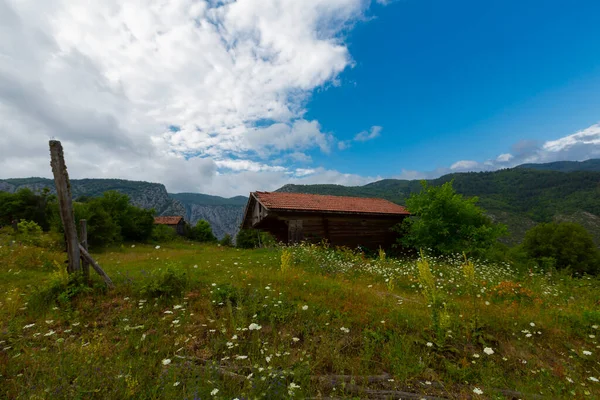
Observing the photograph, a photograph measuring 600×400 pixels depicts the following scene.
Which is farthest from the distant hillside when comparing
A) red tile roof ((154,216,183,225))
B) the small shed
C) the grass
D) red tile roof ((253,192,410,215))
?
red tile roof ((154,216,183,225))

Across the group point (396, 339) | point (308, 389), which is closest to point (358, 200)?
point (396, 339)

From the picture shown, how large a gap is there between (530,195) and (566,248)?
111 metres

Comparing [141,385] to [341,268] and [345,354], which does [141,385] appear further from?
[341,268]

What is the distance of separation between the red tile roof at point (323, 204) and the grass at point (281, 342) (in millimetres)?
8685

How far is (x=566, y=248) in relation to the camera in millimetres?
17297

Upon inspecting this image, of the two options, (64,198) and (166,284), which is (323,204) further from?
(64,198)

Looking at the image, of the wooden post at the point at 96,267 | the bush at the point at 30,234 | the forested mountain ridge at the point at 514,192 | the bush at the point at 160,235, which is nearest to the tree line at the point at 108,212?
the bush at the point at 160,235

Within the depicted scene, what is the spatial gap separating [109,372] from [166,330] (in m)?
1.19

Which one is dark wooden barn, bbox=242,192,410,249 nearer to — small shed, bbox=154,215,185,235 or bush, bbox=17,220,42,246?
bush, bbox=17,220,42,246

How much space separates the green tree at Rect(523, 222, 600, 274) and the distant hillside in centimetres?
2667

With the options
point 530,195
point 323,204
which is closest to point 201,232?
point 323,204

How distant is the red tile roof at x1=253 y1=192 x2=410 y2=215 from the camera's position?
49.4ft

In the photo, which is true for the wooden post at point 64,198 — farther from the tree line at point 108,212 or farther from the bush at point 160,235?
the bush at point 160,235

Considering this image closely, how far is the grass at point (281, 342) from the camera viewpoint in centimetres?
293
